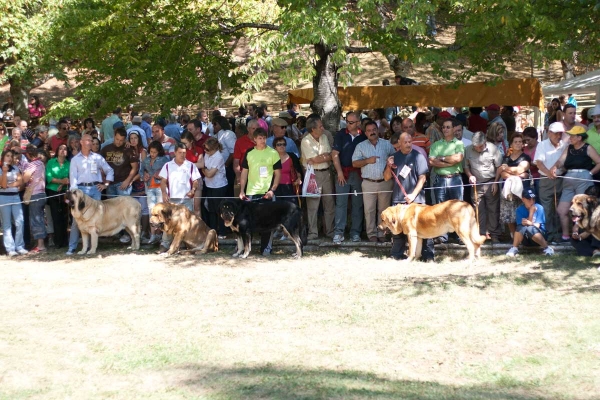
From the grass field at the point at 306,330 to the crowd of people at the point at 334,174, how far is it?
3.23ft

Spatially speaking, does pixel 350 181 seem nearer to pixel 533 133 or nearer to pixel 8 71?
pixel 533 133

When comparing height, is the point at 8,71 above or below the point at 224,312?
above

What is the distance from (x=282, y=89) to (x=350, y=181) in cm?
2134

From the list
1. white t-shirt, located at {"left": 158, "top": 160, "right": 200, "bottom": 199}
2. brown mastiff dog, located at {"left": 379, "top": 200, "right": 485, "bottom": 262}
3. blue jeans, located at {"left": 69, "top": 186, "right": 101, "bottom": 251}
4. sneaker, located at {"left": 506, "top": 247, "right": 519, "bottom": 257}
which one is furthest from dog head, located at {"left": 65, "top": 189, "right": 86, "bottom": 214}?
sneaker, located at {"left": 506, "top": 247, "right": 519, "bottom": 257}

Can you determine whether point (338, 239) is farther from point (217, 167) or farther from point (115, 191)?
point (115, 191)

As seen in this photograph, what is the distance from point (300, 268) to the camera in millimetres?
12281

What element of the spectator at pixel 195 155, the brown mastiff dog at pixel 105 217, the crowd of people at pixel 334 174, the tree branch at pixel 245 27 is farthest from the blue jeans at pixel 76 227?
the tree branch at pixel 245 27

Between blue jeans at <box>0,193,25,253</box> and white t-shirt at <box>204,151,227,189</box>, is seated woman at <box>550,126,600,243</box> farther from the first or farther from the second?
blue jeans at <box>0,193,25,253</box>

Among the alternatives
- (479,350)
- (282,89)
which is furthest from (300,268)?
(282,89)

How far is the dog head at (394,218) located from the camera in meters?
12.2

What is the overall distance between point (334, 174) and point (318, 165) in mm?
439

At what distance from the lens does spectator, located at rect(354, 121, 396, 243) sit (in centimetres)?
1322

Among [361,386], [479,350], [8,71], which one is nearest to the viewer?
[361,386]

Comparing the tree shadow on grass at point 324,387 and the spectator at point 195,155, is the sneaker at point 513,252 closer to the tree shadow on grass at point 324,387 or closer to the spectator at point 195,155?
the spectator at point 195,155
